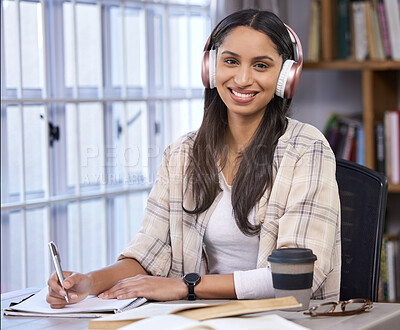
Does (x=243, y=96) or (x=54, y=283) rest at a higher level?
(x=243, y=96)

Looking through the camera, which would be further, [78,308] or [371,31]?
[371,31]

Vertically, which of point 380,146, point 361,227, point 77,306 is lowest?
point 77,306

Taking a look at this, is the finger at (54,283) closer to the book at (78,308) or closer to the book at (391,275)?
the book at (78,308)

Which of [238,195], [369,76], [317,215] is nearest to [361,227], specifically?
[317,215]

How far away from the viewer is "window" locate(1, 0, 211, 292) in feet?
7.40

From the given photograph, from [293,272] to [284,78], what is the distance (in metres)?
0.57

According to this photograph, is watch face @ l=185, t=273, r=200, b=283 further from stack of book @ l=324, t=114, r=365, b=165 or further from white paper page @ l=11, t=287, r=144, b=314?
stack of book @ l=324, t=114, r=365, b=165

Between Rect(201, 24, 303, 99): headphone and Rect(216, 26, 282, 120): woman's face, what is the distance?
0.6 inches

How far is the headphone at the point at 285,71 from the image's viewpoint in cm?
158

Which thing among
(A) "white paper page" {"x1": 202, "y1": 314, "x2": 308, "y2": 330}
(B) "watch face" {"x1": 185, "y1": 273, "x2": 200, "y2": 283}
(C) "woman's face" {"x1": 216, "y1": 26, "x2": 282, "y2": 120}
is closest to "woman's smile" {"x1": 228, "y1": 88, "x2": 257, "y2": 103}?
(C) "woman's face" {"x1": 216, "y1": 26, "x2": 282, "y2": 120}

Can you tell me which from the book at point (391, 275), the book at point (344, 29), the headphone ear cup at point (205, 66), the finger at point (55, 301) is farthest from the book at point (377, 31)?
the finger at point (55, 301)

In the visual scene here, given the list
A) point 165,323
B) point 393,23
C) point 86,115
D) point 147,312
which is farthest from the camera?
point 393,23

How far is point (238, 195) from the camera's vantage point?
63.1 inches

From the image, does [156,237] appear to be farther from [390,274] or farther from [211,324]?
[390,274]
